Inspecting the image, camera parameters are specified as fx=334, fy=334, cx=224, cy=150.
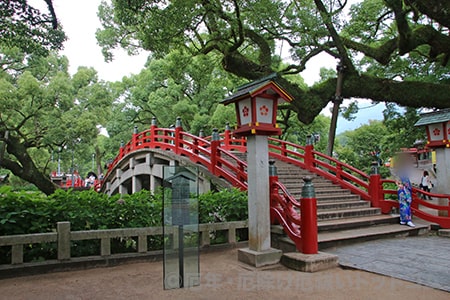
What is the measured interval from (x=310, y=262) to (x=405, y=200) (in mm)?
4363

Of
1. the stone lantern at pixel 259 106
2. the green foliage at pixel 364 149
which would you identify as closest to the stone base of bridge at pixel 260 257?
the stone lantern at pixel 259 106

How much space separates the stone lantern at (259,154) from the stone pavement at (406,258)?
1330 millimetres

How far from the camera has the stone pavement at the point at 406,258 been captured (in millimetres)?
4684

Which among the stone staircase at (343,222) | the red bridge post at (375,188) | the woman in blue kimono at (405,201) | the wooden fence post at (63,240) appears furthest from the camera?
the red bridge post at (375,188)

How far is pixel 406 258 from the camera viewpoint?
5684mm

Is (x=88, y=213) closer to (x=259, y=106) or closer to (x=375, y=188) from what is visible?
(x=259, y=106)

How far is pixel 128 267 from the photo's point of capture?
19.0ft

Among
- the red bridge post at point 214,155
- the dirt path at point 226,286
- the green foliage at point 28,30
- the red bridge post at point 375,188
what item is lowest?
the dirt path at point 226,286

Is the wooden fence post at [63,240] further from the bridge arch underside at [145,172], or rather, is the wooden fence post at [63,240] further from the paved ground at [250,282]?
the bridge arch underside at [145,172]

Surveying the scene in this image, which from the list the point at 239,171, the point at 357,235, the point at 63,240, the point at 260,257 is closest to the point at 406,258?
the point at 357,235

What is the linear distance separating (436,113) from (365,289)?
6.51m

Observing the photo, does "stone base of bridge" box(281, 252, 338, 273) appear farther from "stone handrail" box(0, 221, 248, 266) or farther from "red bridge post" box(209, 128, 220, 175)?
"red bridge post" box(209, 128, 220, 175)

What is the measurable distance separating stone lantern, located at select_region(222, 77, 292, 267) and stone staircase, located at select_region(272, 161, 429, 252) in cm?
77

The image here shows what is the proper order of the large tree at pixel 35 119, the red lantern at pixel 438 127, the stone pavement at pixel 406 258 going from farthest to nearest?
the large tree at pixel 35 119, the red lantern at pixel 438 127, the stone pavement at pixel 406 258
